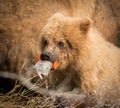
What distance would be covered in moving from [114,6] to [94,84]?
2.04 m

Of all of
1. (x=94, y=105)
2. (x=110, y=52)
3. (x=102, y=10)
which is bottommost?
(x=94, y=105)

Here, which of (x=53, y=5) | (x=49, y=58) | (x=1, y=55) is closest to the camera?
(x=49, y=58)

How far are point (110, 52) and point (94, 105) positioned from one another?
81 centimetres

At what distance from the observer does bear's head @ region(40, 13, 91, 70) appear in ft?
21.2

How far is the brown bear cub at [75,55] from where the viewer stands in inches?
255

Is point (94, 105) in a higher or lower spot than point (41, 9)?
lower

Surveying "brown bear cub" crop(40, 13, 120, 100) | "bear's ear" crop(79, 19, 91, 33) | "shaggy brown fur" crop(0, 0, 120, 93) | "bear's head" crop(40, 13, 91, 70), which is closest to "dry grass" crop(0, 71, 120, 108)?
"brown bear cub" crop(40, 13, 120, 100)

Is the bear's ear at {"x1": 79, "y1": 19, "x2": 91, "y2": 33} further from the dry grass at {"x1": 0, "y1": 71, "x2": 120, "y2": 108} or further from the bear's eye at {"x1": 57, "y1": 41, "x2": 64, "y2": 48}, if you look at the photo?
the dry grass at {"x1": 0, "y1": 71, "x2": 120, "y2": 108}

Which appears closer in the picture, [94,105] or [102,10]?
[94,105]

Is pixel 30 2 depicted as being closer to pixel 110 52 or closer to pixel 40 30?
pixel 40 30

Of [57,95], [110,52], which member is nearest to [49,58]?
[57,95]

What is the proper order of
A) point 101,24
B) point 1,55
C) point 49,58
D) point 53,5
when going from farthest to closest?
point 101,24 < point 53,5 < point 1,55 < point 49,58

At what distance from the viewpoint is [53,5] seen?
7477mm

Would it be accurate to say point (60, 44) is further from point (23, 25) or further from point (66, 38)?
point (23, 25)
